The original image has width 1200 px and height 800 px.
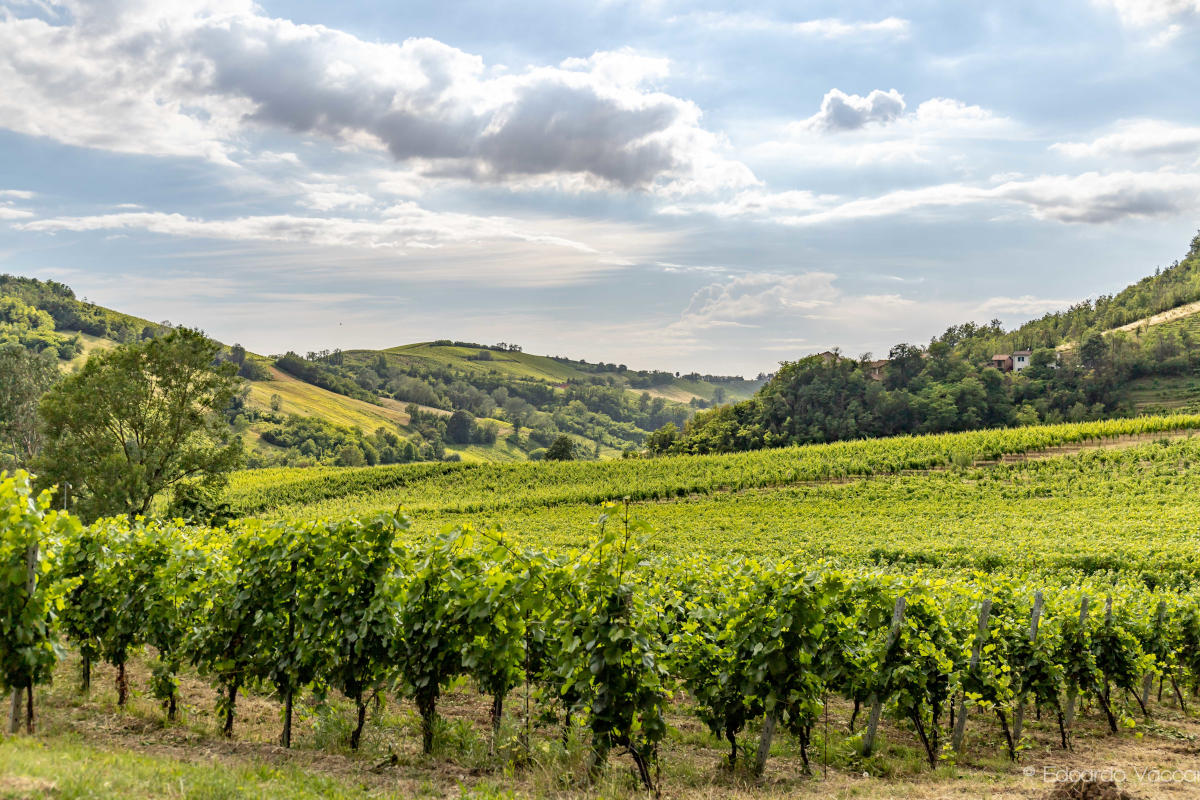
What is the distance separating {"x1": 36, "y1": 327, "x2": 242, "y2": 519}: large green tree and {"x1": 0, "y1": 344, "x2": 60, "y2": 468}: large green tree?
25573mm

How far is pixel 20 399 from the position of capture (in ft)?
180

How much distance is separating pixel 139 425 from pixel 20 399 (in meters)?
30.2

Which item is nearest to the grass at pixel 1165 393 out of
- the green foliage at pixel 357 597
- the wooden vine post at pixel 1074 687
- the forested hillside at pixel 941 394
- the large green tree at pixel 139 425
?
the forested hillside at pixel 941 394

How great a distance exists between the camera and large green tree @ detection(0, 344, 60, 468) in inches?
2106

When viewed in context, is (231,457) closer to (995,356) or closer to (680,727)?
(680,727)

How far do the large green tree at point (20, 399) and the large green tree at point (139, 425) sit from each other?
2557cm

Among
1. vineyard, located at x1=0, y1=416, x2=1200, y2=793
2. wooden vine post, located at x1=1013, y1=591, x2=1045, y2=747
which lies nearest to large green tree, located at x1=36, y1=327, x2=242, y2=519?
vineyard, located at x1=0, y1=416, x2=1200, y2=793

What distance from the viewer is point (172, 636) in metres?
9.84

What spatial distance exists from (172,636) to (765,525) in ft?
110

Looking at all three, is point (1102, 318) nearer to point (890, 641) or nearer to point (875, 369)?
point (875, 369)

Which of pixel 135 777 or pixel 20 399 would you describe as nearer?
pixel 135 777

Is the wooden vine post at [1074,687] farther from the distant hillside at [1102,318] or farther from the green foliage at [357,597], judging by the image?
the distant hillside at [1102,318]

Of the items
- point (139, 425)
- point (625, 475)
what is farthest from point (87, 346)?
point (139, 425)

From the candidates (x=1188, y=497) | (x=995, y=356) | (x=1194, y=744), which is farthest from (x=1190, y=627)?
(x=995, y=356)
